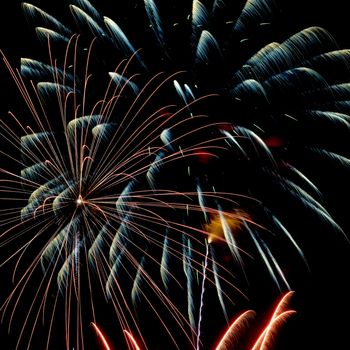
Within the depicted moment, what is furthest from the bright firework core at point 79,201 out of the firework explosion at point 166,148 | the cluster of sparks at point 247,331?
the cluster of sparks at point 247,331

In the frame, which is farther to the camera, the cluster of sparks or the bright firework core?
the bright firework core

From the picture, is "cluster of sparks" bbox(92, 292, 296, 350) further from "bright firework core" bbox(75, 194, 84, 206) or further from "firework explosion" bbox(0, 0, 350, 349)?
"bright firework core" bbox(75, 194, 84, 206)

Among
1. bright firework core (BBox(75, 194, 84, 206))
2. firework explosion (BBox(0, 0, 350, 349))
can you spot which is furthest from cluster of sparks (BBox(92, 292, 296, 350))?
bright firework core (BBox(75, 194, 84, 206))

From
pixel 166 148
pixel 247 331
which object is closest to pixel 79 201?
pixel 166 148

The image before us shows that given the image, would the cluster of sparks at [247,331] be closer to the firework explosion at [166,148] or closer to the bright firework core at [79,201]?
the firework explosion at [166,148]

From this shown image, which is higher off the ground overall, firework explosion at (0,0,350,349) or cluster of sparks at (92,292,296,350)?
firework explosion at (0,0,350,349)

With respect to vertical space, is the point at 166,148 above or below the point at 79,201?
above

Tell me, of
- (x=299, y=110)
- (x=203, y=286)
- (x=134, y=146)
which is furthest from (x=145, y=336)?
(x=299, y=110)

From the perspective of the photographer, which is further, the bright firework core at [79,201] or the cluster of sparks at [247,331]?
the bright firework core at [79,201]

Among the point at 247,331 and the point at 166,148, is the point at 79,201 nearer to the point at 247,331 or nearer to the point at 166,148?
the point at 166,148
